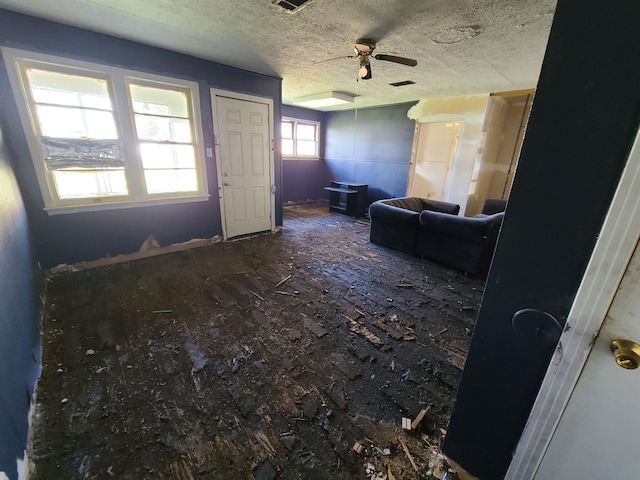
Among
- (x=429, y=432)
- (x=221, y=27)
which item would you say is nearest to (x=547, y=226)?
(x=429, y=432)

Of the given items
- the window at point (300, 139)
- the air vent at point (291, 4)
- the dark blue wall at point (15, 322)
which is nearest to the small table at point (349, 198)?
the window at point (300, 139)

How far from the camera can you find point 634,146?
0.63 m

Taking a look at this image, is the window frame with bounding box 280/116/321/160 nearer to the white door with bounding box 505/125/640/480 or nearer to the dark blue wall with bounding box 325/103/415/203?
the dark blue wall with bounding box 325/103/415/203

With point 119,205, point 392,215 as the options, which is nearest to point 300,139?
point 392,215

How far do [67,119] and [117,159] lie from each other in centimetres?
53

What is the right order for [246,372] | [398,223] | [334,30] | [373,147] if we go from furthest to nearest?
[373,147] < [398,223] < [334,30] < [246,372]

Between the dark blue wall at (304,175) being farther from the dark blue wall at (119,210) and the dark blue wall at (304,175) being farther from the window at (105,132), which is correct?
the window at (105,132)

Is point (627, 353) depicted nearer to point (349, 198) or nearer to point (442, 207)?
point (442, 207)

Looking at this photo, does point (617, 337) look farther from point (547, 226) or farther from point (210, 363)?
point (210, 363)

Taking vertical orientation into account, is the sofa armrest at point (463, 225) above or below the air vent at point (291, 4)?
below

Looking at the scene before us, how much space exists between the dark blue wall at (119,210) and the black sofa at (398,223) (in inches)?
91.9

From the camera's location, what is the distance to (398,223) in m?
3.84

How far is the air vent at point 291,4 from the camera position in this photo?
A: 6.42ft

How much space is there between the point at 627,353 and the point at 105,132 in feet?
13.8
